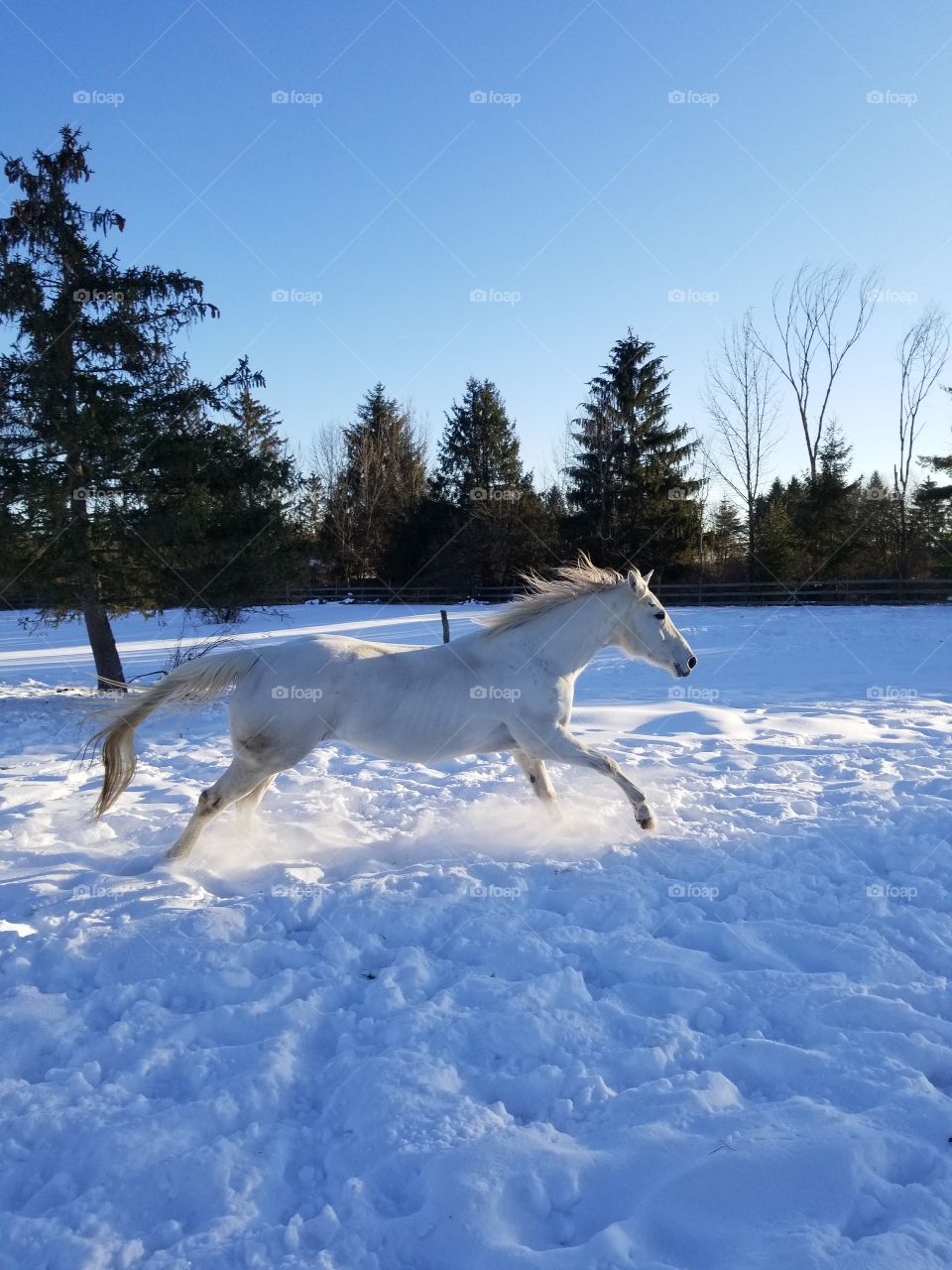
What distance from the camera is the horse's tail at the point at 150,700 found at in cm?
486

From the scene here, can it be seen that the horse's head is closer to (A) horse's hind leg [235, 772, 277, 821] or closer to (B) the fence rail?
(A) horse's hind leg [235, 772, 277, 821]

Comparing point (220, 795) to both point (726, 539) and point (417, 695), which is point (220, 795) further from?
point (726, 539)

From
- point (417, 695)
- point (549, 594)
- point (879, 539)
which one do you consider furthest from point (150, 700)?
point (879, 539)

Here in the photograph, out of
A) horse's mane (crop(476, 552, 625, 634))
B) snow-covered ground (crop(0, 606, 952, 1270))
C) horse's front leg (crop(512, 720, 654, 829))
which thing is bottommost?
snow-covered ground (crop(0, 606, 952, 1270))

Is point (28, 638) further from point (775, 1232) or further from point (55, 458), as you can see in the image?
point (775, 1232)

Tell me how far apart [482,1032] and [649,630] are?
11.3 ft

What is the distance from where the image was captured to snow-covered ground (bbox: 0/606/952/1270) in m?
2.00

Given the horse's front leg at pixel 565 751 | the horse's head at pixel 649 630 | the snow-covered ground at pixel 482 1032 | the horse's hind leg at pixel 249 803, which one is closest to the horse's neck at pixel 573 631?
the horse's head at pixel 649 630

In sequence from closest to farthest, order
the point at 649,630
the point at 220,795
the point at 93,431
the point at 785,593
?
the point at 220,795, the point at 649,630, the point at 93,431, the point at 785,593

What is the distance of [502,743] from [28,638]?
940 inches

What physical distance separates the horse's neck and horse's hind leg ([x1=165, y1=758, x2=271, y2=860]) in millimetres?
2148

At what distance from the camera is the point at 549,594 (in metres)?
5.65

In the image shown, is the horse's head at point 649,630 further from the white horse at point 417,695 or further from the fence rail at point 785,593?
the fence rail at point 785,593

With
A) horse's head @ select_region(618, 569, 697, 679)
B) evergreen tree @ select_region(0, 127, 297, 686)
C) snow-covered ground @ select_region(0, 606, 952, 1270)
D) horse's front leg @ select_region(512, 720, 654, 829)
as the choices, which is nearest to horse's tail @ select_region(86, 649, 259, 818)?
snow-covered ground @ select_region(0, 606, 952, 1270)
